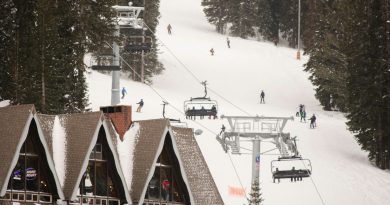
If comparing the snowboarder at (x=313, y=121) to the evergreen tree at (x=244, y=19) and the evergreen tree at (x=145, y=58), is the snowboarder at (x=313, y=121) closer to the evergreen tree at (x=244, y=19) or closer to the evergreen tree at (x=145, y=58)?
A: the evergreen tree at (x=145, y=58)

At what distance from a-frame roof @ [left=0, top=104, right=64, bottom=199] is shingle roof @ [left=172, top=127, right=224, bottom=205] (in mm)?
5989

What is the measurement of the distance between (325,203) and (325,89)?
1119 inches

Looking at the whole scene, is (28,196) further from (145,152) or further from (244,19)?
(244,19)

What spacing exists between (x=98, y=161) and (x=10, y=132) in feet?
12.0

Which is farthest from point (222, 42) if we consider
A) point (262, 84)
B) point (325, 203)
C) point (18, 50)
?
point (18, 50)

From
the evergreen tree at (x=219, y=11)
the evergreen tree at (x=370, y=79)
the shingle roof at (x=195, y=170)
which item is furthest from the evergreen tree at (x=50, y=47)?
the evergreen tree at (x=219, y=11)

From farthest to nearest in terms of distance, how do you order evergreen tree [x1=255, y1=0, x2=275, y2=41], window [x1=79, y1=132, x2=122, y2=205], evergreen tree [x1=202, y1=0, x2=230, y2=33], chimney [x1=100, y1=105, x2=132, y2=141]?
evergreen tree [x1=202, y1=0, x2=230, y2=33], evergreen tree [x1=255, y1=0, x2=275, y2=41], chimney [x1=100, y1=105, x2=132, y2=141], window [x1=79, y1=132, x2=122, y2=205]

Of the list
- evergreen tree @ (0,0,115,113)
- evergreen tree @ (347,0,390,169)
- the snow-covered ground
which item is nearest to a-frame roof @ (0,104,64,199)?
evergreen tree @ (0,0,115,113)

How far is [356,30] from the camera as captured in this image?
9012 centimetres

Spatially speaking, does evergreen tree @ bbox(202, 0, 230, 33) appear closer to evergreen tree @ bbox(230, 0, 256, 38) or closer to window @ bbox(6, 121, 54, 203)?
evergreen tree @ bbox(230, 0, 256, 38)

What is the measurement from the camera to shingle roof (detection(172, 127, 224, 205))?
1754 inches

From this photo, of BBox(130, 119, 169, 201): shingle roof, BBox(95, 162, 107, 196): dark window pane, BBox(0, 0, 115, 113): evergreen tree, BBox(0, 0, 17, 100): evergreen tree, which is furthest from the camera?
BBox(0, 0, 115, 113): evergreen tree

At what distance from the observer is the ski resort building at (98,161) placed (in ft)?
132

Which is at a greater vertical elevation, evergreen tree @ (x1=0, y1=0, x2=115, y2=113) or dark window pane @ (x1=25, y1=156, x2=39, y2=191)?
evergreen tree @ (x1=0, y1=0, x2=115, y2=113)
